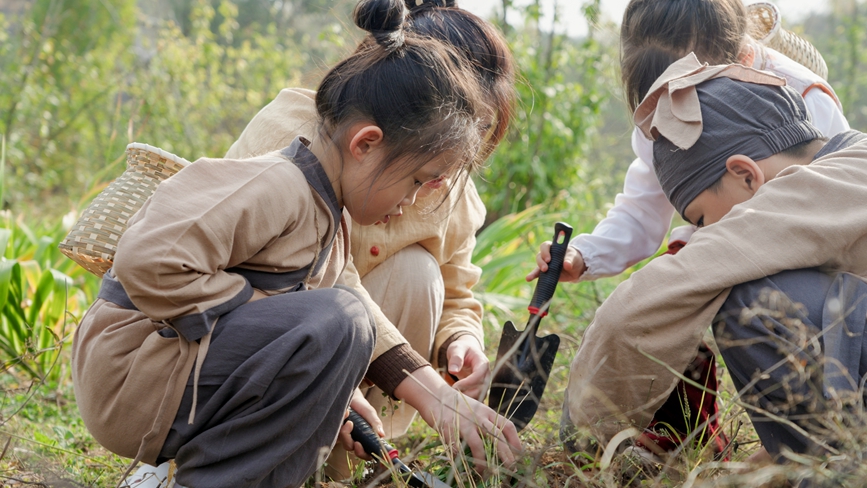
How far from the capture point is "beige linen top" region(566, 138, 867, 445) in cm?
129

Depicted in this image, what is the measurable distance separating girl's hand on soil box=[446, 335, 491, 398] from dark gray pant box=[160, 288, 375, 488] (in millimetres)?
386

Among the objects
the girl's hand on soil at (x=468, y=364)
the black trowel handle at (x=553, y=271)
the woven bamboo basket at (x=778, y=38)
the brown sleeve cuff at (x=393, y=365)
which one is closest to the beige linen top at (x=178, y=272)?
the brown sleeve cuff at (x=393, y=365)

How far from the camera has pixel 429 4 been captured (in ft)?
6.07

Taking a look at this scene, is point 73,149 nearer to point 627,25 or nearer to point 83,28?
point 83,28

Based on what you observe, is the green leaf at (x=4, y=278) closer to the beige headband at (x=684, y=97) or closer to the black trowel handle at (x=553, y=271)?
the black trowel handle at (x=553, y=271)

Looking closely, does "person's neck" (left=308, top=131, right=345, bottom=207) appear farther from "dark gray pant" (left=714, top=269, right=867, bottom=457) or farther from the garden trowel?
"dark gray pant" (left=714, top=269, right=867, bottom=457)

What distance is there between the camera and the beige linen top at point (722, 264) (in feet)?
4.25

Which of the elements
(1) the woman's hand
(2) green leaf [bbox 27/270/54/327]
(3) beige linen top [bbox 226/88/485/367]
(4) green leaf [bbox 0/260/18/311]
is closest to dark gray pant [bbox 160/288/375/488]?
(1) the woman's hand

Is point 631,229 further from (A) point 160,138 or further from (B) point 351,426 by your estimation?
(A) point 160,138

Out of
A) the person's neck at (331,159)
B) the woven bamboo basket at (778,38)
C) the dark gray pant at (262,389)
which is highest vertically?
the woven bamboo basket at (778,38)

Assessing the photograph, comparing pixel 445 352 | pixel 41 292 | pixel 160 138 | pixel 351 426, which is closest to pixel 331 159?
pixel 351 426

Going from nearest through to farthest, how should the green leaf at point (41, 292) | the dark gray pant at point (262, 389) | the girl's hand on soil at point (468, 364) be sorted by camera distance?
the dark gray pant at point (262, 389) < the girl's hand on soil at point (468, 364) < the green leaf at point (41, 292)

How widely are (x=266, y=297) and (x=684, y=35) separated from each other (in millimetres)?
1231

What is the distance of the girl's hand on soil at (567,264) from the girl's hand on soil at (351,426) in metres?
0.53
